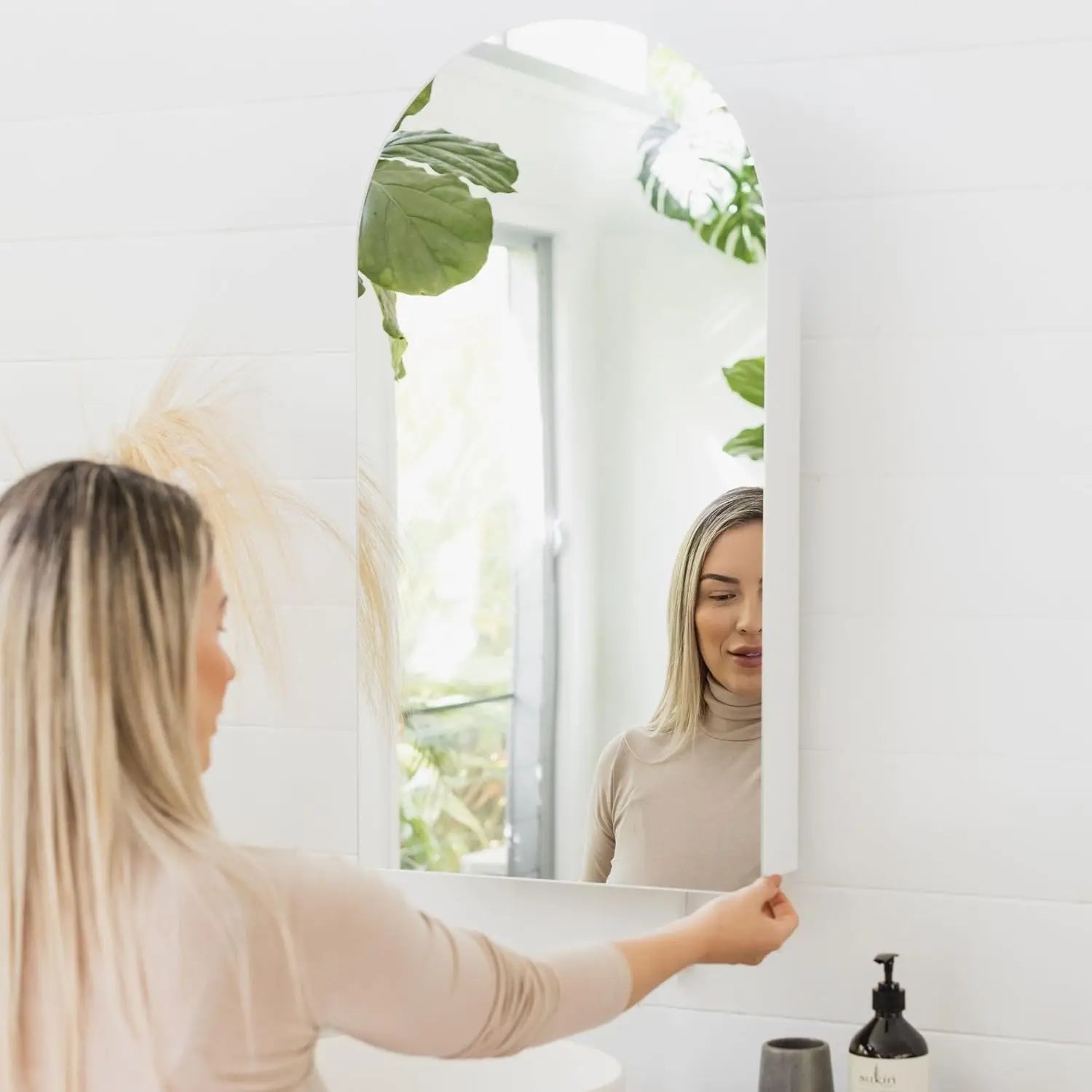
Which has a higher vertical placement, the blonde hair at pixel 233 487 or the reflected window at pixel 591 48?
the reflected window at pixel 591 48

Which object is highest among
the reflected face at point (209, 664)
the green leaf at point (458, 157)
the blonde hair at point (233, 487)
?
the green leaf at point (458, 157)

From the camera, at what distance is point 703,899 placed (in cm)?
144

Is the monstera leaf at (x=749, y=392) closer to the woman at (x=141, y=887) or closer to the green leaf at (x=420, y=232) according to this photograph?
the green leaf at (x=420, y=232)

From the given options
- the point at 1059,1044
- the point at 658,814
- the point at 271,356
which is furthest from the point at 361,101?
the point at 1059,1044

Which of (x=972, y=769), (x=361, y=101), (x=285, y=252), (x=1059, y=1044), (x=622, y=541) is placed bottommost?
(x=1059, y=1044)

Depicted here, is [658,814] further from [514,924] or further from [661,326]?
[661,326]

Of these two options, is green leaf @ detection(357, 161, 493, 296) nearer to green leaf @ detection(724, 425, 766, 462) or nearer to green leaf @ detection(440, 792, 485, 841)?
green leaf @ detection(724, 425, 766, 462)

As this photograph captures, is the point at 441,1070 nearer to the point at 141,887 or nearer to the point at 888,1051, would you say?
the point at 888,1051

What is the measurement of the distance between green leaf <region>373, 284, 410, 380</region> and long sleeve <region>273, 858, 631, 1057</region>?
0.64 metres

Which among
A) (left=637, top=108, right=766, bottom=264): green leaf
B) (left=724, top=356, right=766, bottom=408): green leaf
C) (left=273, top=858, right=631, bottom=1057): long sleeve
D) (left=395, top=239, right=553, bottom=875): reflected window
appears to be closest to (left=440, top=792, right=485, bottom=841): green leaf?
(left=395, top=239, right=553, bottom=875): reflected window

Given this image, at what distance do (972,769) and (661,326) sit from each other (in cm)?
50

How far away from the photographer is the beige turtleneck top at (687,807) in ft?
4.55

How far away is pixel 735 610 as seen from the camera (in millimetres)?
1393

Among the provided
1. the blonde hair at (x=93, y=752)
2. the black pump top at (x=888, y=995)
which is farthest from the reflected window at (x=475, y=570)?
the blonde hair at (x=93, y=752)
